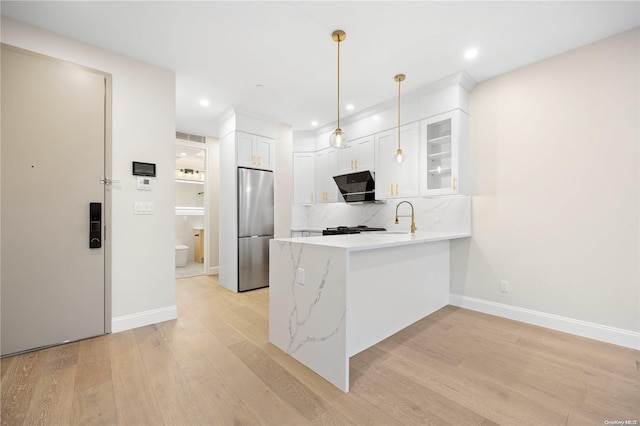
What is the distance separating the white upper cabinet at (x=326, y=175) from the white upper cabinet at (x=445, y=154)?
5.54ft

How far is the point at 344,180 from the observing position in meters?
4.51

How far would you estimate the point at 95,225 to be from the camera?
2504mm

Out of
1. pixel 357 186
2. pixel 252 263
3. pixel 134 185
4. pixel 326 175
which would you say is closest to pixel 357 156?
pixel 357 186

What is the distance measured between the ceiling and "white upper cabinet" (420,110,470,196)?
1.76 ft

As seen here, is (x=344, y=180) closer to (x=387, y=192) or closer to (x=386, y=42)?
(x=387, y=192)

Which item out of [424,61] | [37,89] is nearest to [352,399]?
[424,61]

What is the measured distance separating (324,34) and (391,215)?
2.60 metres

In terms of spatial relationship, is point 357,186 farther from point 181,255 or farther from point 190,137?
point 181,255

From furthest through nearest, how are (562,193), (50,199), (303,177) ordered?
(303,177), (562,193), (50,199)

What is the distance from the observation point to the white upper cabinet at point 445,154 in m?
3.18

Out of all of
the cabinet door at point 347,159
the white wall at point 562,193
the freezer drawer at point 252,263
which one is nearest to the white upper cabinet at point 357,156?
the cabinet door at point 347,159

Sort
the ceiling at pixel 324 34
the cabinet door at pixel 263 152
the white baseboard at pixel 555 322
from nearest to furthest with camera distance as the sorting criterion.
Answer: the ceiling at pixel 324 34 < the white baseboard at pixel 555 322 < the cabinet door at pixel 263 152

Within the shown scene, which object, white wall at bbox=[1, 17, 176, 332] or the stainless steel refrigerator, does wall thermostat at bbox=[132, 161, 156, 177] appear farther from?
the stainless steel refrigerator

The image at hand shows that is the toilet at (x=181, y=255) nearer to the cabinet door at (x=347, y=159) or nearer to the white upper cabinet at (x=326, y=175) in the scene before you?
the white upper cabinet at (x=326, y=175)
